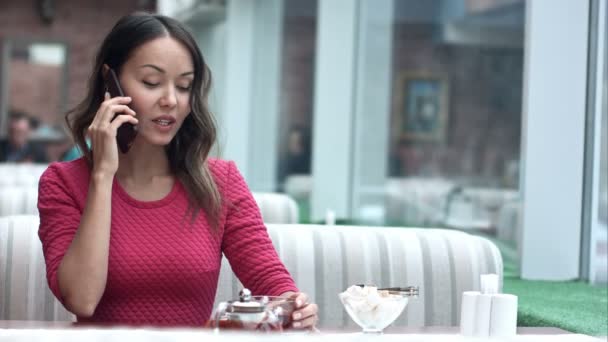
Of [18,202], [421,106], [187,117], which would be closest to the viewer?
[187,117]

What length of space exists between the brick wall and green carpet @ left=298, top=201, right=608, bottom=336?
14.8m

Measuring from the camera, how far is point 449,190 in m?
5.76

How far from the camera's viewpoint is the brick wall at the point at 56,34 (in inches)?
717

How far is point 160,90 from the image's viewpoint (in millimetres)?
2447

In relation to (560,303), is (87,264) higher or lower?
higher

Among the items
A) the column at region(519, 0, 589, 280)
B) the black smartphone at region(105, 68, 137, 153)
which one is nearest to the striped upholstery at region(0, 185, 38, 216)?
the column at region(519, 0, 589, 280)

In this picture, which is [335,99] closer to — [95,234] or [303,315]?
[95,234]

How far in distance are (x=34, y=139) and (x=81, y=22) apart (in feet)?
7.34

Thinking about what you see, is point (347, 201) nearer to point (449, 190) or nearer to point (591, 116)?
point (449, 190)

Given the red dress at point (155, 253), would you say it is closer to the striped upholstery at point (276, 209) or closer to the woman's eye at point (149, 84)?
the woman's eye at point (149, 84)

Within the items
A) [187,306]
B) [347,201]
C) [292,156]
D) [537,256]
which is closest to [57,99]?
[292,156]

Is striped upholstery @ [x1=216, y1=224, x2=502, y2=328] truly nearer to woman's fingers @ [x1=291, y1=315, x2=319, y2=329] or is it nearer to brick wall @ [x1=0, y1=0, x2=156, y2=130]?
woman's fingers @ [x1=291, y1=315, x2=319, y2=329]

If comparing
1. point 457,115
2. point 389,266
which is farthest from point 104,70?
point 457,115

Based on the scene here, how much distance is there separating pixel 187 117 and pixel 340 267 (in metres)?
0.89
